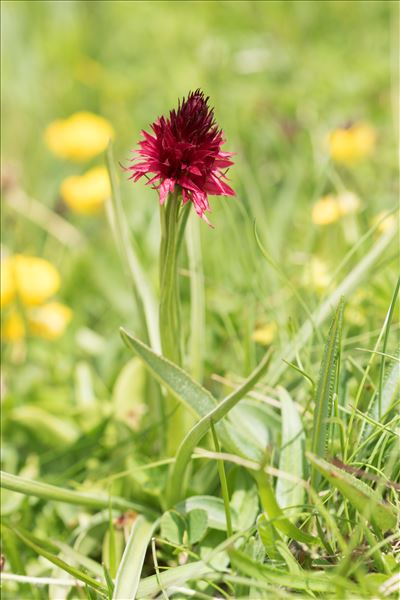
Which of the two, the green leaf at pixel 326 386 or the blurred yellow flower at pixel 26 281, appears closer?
the green leaf at pixel 326 386

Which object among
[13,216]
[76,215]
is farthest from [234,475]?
[76,215]

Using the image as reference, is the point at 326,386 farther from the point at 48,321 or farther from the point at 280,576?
the point at 48,321

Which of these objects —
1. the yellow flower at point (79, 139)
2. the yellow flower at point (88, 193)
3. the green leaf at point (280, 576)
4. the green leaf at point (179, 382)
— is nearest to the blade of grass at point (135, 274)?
the green leaf at point (179, 382)

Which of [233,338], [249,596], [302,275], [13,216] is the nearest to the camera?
[249,596]

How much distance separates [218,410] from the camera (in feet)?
3.15

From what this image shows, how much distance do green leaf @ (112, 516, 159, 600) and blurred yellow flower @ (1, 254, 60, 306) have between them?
0.78 meters

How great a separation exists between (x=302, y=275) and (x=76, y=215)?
113 cm

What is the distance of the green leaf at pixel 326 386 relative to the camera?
92 centimetres

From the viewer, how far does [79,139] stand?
8.21ft

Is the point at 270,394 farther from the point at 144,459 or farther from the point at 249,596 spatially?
the point at 249,596

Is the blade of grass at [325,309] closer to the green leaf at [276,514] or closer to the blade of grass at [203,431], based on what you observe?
Result: the blade of grass at [203,431]

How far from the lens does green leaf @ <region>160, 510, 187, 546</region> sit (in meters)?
1.07

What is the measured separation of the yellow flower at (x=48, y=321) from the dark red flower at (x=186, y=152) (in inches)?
37.8

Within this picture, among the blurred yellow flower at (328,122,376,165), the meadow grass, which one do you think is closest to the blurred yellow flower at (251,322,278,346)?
the meadow grass
